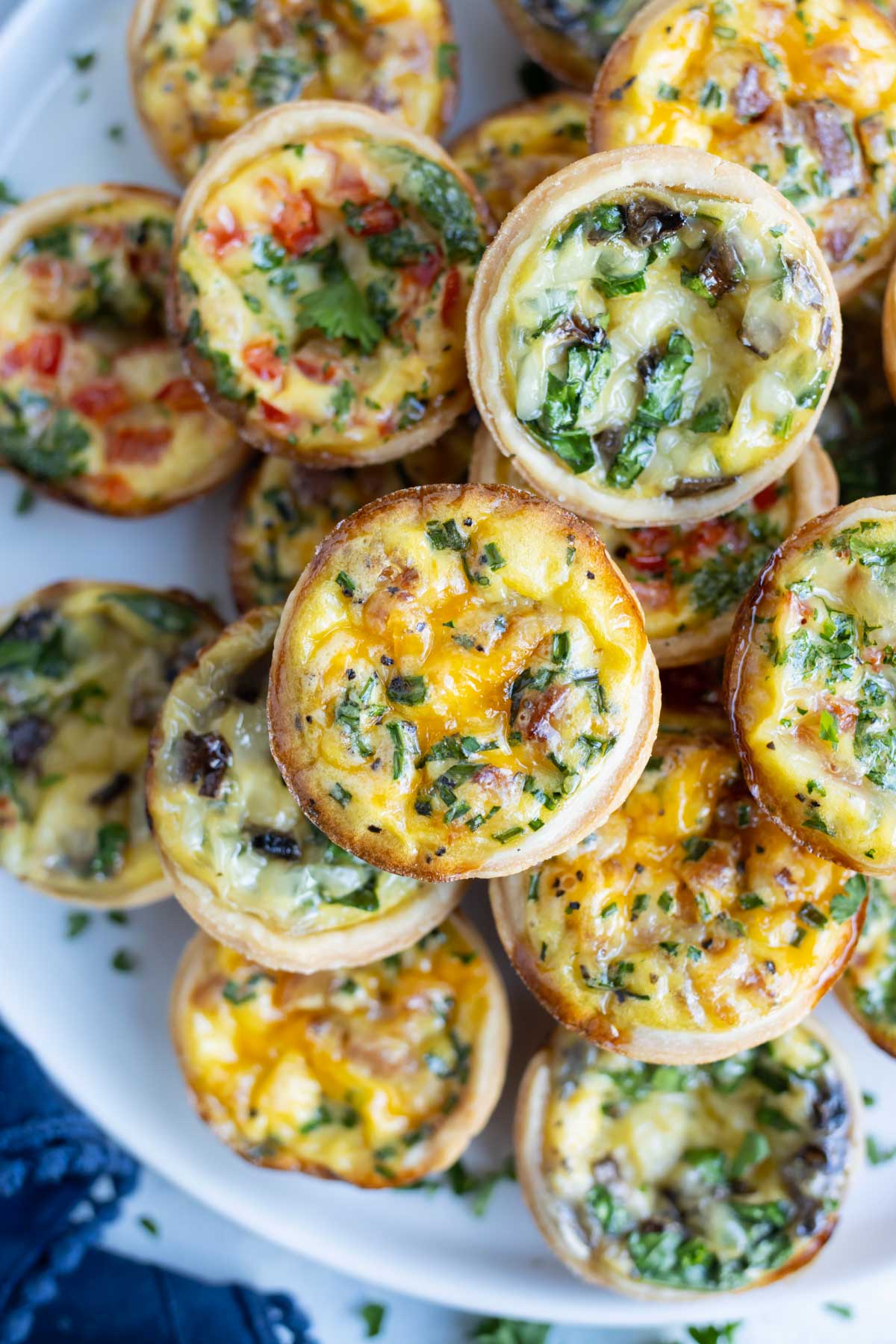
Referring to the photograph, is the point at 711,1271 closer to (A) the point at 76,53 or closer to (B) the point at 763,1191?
(B) the point at 763,1191

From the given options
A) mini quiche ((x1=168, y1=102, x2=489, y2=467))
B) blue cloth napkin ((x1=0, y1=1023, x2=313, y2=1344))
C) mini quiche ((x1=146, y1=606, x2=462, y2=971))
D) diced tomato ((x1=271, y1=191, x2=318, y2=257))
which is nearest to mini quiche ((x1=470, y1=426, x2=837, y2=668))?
mini quiche ((x1=168, y1=102, x2=489, y2=467))

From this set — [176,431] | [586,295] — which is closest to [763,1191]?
[586,295]

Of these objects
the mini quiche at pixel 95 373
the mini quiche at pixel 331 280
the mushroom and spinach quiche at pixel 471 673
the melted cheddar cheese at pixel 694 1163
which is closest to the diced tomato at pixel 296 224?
the mini quiche at pixel 331 280

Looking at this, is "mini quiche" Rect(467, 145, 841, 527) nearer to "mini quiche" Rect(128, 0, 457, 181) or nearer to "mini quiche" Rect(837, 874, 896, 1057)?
"mini quiche" Rect(128, 0, 457, 181)

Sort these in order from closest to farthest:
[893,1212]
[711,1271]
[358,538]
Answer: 1. [358,538]
2. [711,1271]
3. [893,1212]

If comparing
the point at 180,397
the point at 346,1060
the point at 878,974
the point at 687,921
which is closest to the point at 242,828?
the point at 346,1060

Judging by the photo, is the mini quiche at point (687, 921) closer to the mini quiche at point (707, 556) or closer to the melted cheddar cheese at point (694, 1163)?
the mini quiche at point (707, 556)
